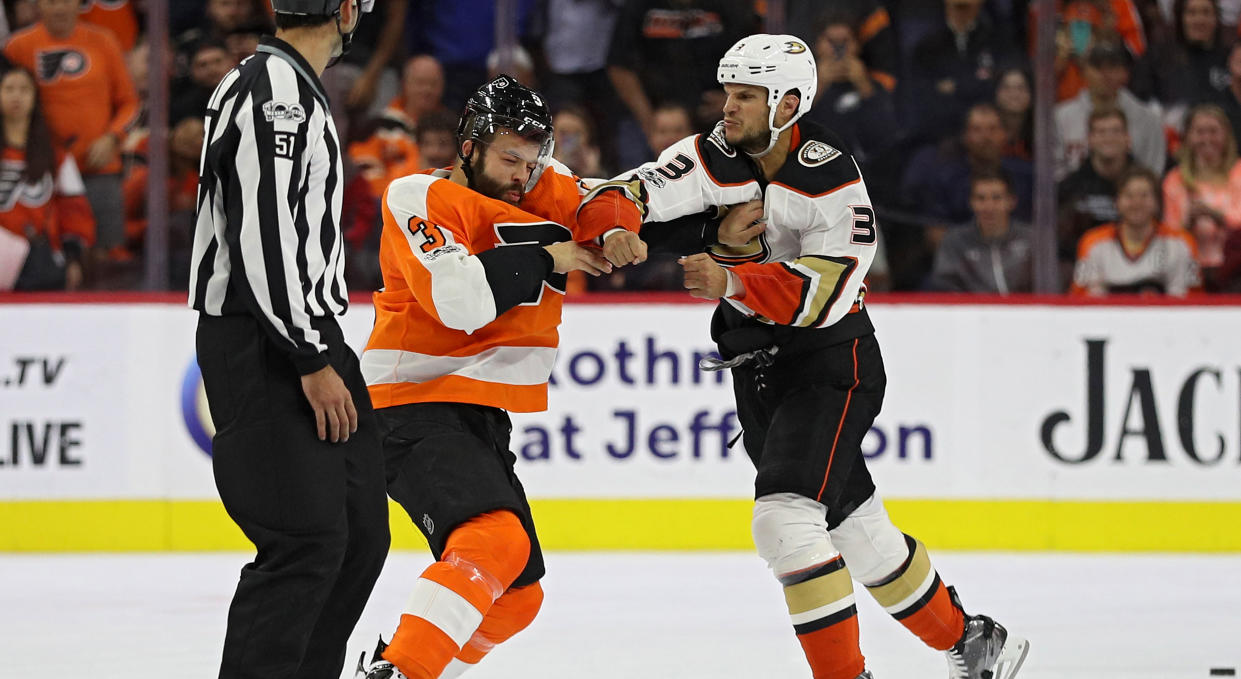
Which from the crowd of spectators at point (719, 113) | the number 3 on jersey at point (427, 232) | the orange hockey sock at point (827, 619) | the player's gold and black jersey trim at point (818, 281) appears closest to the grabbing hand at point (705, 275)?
the player's gold and black jersey trim at point (818, 281)

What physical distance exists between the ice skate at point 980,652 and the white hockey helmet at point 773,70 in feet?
3.86

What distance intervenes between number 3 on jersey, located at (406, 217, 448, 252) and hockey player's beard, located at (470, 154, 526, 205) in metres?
0.18

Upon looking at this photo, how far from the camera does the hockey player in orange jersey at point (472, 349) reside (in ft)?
9.84

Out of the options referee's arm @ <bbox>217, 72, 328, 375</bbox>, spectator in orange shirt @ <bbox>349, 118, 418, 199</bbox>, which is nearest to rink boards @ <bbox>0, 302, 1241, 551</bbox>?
spectator in orange shirt @ <bbox>349, 118, 418, 199</bbox>

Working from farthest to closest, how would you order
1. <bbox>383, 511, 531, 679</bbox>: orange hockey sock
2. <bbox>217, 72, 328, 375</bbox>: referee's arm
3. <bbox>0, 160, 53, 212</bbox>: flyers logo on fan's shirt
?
<bbox>0, 160, 53, 212</bbox>: flyers logo on fan's shirt < <bbox>383, 511, 531, 679</bbox>: orange hockey sock < <bbox>217, 72, 328, 375</bbox>: referee's arm

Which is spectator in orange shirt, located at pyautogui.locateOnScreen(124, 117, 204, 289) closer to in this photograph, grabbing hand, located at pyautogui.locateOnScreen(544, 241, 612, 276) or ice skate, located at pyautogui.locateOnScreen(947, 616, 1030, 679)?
grabbing hand, located at pyautogui.locateOnScreen(544, 241, 612, 276)

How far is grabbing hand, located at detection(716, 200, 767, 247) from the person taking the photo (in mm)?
3422

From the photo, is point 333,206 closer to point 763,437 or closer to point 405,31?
point 763,437

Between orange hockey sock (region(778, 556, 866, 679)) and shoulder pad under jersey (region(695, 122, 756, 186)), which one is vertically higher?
shoulder pad under jersey (region(695, 122, 756, 186))

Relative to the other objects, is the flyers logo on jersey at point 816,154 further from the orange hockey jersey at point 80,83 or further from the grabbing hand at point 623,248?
the orange hockey jersey at point 80,83

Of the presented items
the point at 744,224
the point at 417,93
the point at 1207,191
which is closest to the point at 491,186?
the point at 744,224

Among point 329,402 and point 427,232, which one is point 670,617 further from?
point 329,402

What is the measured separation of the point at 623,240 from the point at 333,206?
0.74m

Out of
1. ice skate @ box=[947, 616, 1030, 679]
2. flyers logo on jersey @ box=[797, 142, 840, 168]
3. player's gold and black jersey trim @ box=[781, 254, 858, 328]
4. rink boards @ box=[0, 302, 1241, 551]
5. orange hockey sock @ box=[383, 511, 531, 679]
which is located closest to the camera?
orange hockey sock @ box=[383, 511, 531, 679]
